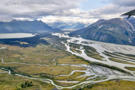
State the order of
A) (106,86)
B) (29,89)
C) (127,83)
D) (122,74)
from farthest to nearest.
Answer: (122,74) → (127,83) → (106,86) → (29,89)

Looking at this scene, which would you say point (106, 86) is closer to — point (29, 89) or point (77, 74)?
point (77, 74)

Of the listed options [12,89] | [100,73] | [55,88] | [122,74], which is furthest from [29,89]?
[122,74]

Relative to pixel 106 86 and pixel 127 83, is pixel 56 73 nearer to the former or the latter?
pixel 106 86

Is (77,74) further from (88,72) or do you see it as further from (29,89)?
(29,89)

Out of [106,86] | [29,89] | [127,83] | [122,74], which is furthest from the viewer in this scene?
[122,74]

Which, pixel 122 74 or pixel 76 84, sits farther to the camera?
pixel 122 74

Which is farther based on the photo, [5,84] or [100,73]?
[100,73]

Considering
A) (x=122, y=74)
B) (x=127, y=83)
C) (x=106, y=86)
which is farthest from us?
(x=122, y=74)

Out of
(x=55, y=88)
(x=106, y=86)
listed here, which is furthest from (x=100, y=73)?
(x=55, y=88)
